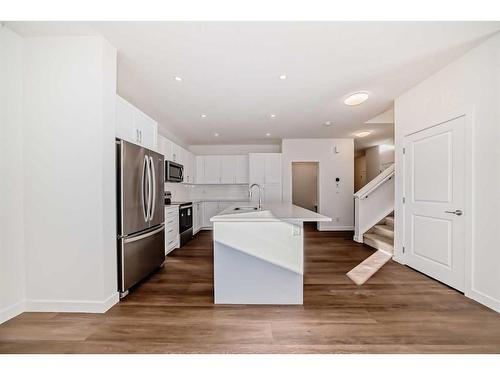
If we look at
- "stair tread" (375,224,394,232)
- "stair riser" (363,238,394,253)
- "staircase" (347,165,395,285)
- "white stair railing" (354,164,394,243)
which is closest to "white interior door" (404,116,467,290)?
"stair riser" (363,238,394,253)

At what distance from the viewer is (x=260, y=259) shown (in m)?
2.32

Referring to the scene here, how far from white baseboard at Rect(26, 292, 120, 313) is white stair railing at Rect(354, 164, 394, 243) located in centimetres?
474

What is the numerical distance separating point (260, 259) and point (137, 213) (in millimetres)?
1446

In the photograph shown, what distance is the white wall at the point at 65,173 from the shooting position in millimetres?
2129

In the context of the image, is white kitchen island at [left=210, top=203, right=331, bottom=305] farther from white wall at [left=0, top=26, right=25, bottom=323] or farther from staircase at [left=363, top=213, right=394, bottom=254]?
staircase at [left=363, top=213, right=394, bottom=254]

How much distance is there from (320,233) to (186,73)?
4939mm

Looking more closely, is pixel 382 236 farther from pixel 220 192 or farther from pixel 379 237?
pixel 220 192

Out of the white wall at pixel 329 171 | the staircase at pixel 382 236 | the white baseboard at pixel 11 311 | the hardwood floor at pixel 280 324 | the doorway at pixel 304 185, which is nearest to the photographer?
the hardwood floor at pixel 280 324

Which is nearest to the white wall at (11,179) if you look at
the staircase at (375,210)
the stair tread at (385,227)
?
the staircase at (375,210)

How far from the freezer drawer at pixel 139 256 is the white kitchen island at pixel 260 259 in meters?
0.95

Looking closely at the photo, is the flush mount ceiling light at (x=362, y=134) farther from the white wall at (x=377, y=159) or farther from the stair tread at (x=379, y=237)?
the stair tread at (x=379, y=237)

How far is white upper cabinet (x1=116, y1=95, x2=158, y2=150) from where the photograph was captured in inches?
101

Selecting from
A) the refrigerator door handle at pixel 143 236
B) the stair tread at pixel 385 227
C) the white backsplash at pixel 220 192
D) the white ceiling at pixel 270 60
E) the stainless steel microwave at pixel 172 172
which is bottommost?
the stair tread at pixel 385 227
